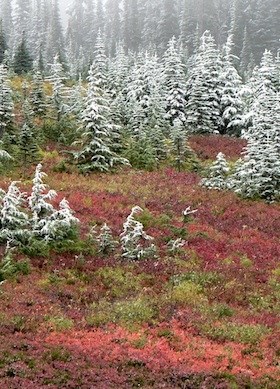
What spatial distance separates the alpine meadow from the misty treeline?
5884 cm

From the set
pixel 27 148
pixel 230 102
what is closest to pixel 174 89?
pixel 230 102

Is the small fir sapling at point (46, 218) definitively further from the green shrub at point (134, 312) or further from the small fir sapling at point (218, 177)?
the small fir sapling at point (218, 177)

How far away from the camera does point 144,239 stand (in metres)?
23.7

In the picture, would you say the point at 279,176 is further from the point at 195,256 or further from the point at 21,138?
the point at 21,138

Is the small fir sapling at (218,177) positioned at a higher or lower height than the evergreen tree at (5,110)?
lower

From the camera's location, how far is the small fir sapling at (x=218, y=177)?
110 feet

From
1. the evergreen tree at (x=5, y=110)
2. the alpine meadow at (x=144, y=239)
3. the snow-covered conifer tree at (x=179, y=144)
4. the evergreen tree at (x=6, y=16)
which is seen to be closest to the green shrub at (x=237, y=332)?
the alpine meadow at (x=144, y=239)

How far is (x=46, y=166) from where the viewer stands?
36.3m

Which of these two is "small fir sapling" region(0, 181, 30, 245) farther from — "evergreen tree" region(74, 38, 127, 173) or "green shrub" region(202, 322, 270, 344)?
"evergreen tree" region(74, 38, 127, 173)

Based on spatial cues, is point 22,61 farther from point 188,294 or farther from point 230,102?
point 188,294

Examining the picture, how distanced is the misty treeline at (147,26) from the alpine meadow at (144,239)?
58.8 m

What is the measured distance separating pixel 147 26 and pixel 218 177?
10931 cm

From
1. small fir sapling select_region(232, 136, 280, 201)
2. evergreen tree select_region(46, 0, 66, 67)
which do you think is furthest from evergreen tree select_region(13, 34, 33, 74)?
small fir sapling select_region(232, 136, 280, 201)

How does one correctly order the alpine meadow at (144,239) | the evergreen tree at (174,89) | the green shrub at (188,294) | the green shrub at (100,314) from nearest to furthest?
the alpine meadow at (144,239), the green shrub at (100,314), the green shrub at (188,294), the evergreen tree at (174,89)
